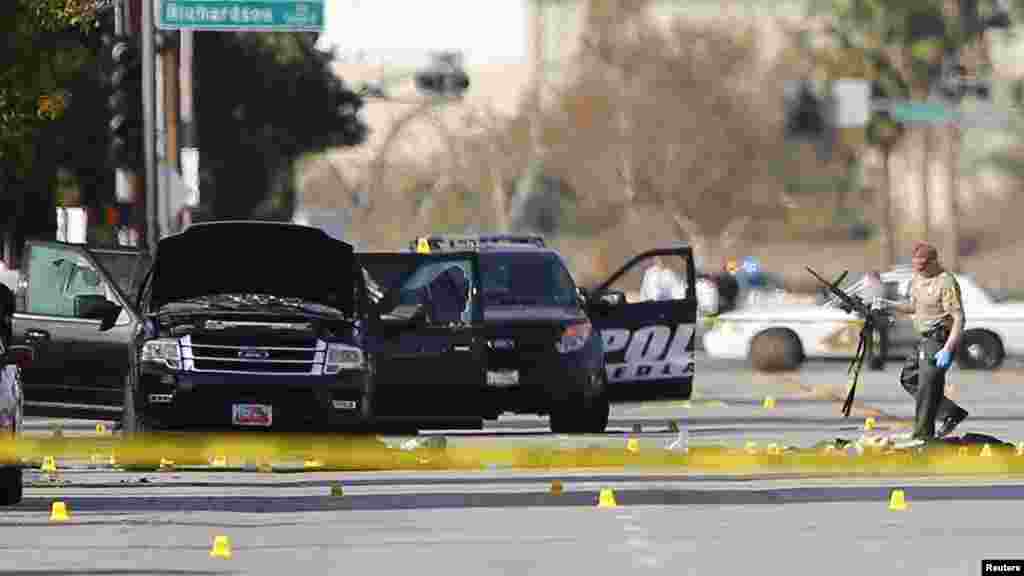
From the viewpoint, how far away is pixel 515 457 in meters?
26.2

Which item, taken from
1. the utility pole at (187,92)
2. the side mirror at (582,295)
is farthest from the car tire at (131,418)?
the utility pole at (187,92)

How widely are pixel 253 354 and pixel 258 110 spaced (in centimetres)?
4208

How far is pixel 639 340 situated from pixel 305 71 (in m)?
36.4

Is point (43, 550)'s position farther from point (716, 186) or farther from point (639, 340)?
point (716, 186)

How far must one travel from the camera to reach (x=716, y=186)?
105 m

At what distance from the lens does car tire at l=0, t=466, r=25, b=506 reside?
2222 cm

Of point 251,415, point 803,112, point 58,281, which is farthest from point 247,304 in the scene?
point 803,112

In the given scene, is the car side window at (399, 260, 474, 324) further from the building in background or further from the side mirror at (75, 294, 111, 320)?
the building in background

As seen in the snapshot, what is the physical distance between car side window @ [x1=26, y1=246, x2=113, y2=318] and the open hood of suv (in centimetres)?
139

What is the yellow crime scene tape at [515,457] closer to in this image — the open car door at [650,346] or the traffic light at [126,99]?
the open car door at [650,346]

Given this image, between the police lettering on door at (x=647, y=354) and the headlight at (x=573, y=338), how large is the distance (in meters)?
1.89

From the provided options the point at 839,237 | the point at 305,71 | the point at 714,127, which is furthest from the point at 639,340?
the point at 839,237

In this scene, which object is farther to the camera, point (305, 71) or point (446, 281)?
point (305, 71)

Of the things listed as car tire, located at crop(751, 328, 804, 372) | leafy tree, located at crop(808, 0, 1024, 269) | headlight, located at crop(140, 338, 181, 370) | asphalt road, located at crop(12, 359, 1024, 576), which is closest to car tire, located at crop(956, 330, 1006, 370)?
car tire, located at crop(751, 328, 804, 372)
